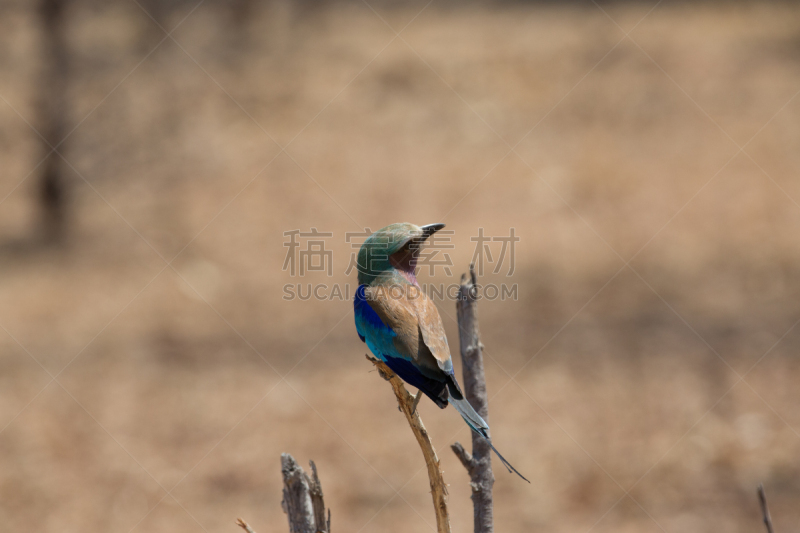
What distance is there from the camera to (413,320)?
12.0 feet

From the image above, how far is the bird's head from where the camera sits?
3744 mm

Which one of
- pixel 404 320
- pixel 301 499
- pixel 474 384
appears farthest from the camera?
pixel 474 384

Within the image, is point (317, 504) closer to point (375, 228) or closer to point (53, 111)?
point (375, 228)

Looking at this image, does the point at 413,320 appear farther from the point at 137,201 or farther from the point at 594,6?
the point at 594,6

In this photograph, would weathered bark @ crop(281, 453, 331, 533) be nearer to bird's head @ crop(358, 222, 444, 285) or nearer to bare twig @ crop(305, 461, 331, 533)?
bare twig @ crop(305, 461, 331, 533)

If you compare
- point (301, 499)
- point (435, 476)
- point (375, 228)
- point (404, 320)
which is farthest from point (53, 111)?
→ point (435, 476)

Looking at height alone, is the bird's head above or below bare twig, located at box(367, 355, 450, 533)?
above

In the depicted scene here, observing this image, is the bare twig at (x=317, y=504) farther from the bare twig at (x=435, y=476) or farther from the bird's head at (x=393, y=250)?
the bird's head at (x=393, y=250)

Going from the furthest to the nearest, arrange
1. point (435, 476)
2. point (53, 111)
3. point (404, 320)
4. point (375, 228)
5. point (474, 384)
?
1. point (53, 111)
2. point (375, 228)
3. point (474, 384)
4. point (404, 320)
5. point (435, 476)

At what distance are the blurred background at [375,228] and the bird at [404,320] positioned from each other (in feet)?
16.0

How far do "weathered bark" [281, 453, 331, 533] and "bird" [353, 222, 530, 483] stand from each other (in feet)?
2.40

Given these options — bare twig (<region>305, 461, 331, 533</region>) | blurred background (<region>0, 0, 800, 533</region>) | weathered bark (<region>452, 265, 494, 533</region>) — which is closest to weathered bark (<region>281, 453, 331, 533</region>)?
bare twig (<region>305, 461, 331, 533</region>)

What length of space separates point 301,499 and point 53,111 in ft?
37.2

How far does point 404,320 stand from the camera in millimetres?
3652
